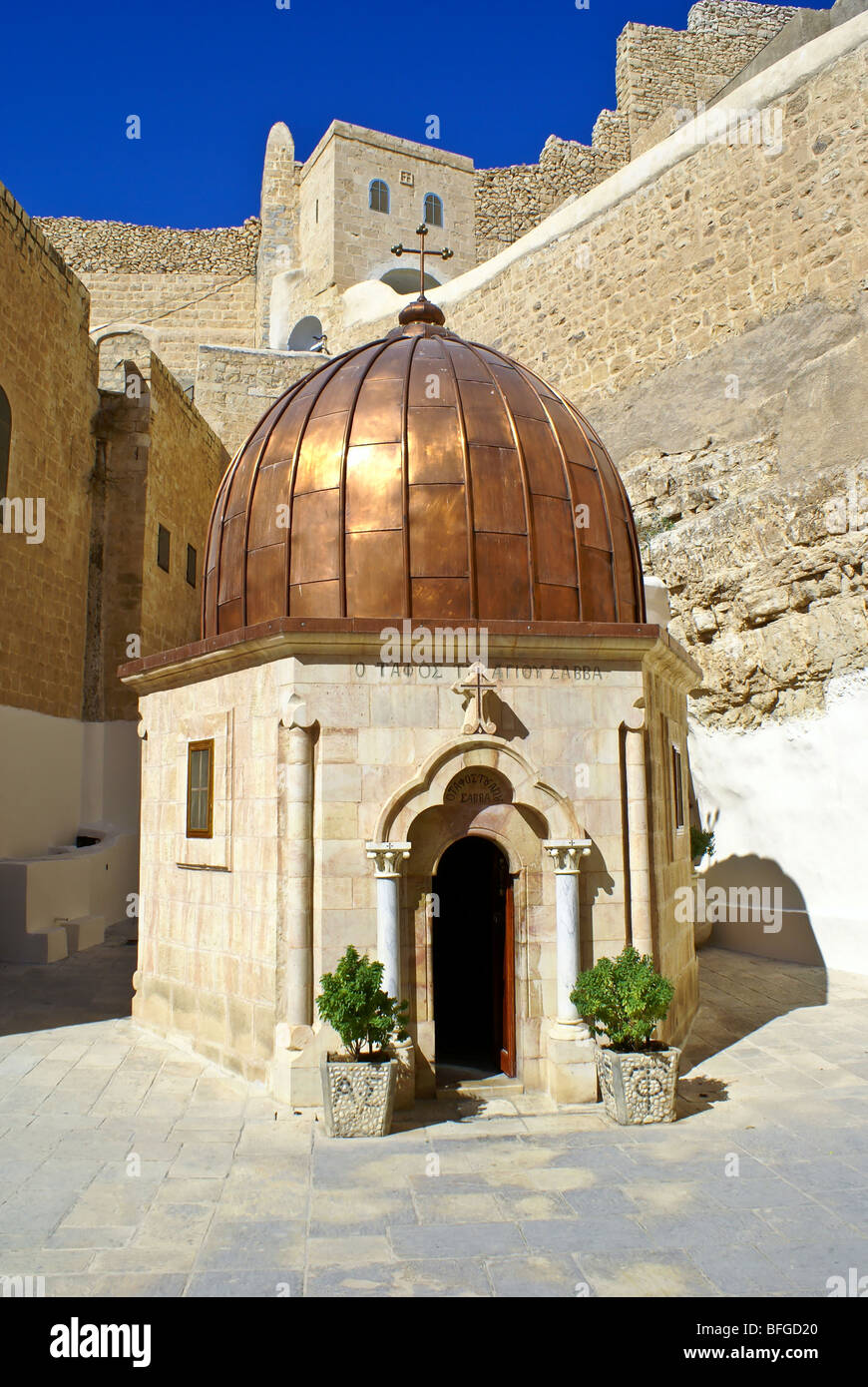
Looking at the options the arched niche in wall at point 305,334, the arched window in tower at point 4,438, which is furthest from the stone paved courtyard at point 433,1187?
the arched niche in wall at point 305,334

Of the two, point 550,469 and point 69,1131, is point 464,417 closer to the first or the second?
point 550,469

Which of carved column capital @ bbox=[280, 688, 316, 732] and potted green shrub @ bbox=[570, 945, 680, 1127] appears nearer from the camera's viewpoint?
potted green shrub @ bbox=[570, 945, 680, 1127]

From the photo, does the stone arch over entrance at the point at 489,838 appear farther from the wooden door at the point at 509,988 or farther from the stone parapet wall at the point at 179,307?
the stone parapet wall at the point at 179,307

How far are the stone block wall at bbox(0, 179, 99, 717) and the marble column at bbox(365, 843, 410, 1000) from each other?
27.0 ft

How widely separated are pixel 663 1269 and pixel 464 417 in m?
6.40

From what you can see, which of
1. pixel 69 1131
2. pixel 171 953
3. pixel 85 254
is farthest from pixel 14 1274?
pixel 85 254

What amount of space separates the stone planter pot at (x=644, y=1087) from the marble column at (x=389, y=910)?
1.73m

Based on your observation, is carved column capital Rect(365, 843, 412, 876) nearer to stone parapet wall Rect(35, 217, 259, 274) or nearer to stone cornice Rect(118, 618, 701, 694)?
stone cornice Rect(118, 618, 701, 694)

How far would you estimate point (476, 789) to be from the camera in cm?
753

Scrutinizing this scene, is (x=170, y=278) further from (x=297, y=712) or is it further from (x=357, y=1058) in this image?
(x=357, y=1058)

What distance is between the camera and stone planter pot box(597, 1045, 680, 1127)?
670cm

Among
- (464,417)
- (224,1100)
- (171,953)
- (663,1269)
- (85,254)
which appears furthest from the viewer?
(85,254)

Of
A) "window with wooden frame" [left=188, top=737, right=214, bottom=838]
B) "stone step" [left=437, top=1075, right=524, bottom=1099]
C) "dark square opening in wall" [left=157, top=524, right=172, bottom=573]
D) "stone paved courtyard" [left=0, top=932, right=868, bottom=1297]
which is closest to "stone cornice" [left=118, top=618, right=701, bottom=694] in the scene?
"window with wooden frame" [left=188, top=737, right=214, bottom=838]
